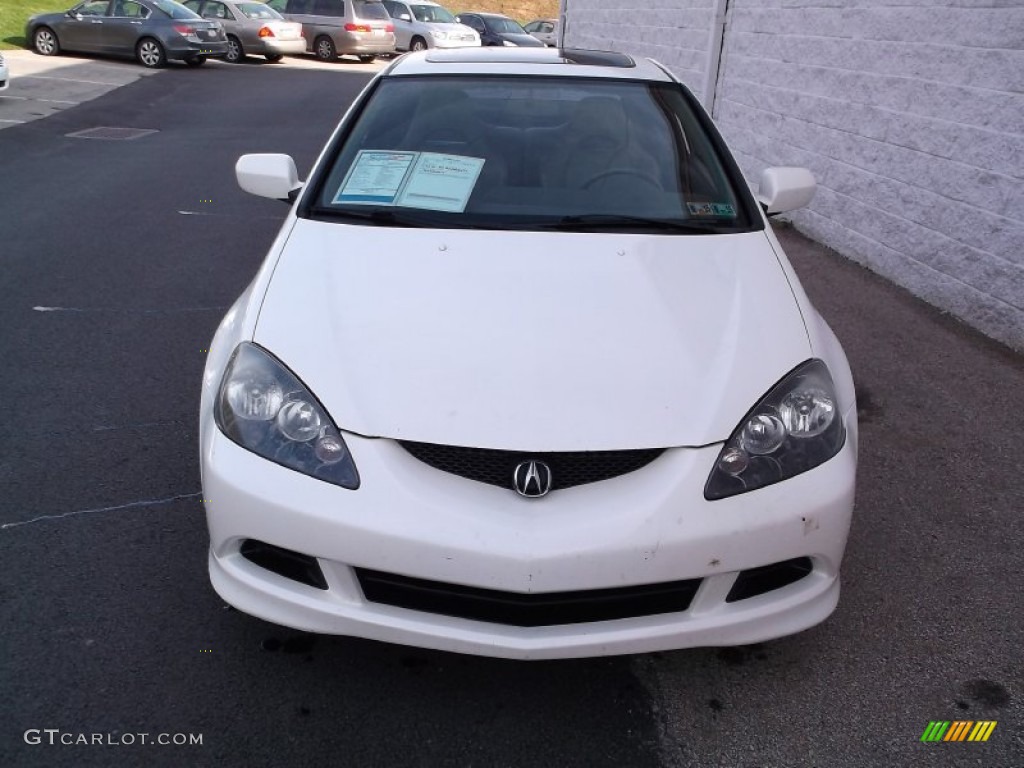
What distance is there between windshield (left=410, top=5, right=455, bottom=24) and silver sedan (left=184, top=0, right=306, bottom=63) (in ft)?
14.7

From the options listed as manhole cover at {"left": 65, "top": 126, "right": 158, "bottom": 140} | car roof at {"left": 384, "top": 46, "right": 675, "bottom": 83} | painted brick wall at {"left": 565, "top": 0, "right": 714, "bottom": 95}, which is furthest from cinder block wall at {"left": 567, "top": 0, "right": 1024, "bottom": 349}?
manhole cover at {"left": 65, "top": 126, "right": 158, "bottom": 140}

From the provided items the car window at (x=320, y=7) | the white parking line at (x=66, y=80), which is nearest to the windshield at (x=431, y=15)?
the car window at (x=320, y=7)

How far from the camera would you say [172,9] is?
66.1ft

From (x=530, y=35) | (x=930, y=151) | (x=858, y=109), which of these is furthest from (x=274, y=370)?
(x=530, y=35)

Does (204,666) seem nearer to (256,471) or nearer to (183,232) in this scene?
(256,471)

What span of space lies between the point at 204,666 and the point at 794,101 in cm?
690

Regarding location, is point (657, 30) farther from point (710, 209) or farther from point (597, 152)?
point (710, 209)

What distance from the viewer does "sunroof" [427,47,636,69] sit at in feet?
13.0

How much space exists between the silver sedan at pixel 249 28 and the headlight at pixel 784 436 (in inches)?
893

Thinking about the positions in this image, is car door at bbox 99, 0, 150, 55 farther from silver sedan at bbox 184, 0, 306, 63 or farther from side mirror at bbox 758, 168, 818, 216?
side mirror at bbox 758, 168, 818, 216

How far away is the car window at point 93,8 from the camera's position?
19.7m

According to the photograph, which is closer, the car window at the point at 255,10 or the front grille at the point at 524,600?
the front grille at the point at 524,600

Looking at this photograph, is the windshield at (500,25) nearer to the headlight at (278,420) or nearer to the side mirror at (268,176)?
the side mirror at (268,176)

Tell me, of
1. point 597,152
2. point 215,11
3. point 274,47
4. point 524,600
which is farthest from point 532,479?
point 215,11
